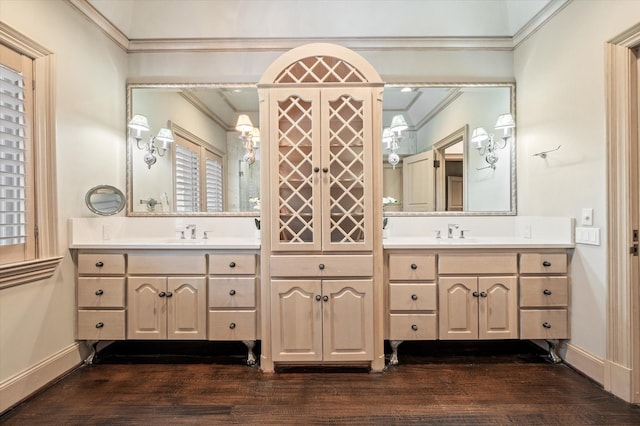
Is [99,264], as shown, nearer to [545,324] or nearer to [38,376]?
[38,376]

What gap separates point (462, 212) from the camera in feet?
8.88

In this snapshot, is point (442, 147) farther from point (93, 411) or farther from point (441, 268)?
point (93, 411)

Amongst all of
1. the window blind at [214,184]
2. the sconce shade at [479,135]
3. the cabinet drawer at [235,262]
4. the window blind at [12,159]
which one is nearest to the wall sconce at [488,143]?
the sconce shade at [479,135]

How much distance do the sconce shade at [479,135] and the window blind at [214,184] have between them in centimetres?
223

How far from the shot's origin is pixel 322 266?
210 centimetres

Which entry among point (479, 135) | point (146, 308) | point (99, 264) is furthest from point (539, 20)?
point (99, 264)

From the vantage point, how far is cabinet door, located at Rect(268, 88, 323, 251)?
2111mm

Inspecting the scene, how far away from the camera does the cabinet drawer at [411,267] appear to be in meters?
2.17

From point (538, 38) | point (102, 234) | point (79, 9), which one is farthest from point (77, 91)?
point (538, 38)

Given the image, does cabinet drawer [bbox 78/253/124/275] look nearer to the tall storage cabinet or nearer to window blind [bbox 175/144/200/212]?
window blind [bbox 175/144/200/212]

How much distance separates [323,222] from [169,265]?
1140 millimetres

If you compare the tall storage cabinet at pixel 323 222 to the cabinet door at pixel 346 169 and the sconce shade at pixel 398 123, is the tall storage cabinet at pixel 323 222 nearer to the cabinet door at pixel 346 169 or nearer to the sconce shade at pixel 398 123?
the cabinet door at pixel 346 169

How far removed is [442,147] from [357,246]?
130 centimetres

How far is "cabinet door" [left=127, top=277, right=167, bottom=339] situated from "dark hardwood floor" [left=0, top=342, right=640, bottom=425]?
0.92 feet
